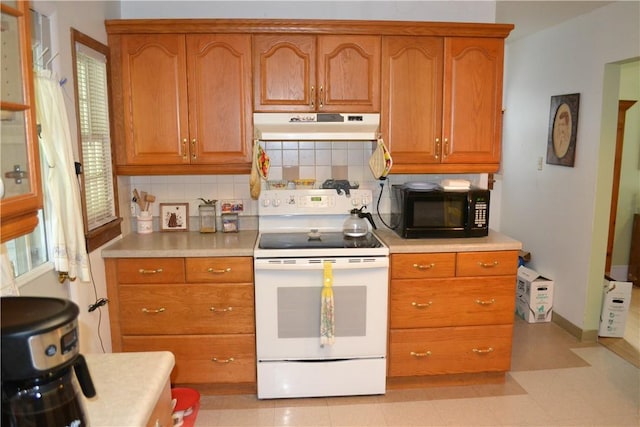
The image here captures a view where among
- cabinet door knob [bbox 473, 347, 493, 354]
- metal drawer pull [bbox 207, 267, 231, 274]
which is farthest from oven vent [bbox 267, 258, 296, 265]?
cabinet door knob [bbox 473, 347, 493, 354]

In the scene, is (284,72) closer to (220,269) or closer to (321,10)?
(321,10)

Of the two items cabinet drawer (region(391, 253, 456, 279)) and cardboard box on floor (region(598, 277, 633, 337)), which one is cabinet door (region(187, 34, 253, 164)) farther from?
cardboard box on floor (region(598, 277, 633, 337))

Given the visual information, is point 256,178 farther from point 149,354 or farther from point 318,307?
point 149,354

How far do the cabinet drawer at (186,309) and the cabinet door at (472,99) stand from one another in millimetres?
1536

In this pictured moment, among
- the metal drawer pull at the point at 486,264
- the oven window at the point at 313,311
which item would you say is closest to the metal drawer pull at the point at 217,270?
the oven window at the point at 313,311

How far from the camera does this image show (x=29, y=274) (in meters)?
1.89

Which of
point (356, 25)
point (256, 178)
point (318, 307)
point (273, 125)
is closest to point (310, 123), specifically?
point (273, 125)

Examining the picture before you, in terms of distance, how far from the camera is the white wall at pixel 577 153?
342 centimetres

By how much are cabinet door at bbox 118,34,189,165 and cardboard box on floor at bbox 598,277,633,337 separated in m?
3.19

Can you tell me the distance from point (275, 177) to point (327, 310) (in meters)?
1.02

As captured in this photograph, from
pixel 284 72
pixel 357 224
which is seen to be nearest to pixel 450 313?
pixel 357 224

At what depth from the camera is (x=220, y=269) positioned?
106 inches

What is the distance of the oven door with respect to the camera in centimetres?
267

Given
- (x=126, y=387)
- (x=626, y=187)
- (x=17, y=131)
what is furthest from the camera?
(x=626, y=187)
